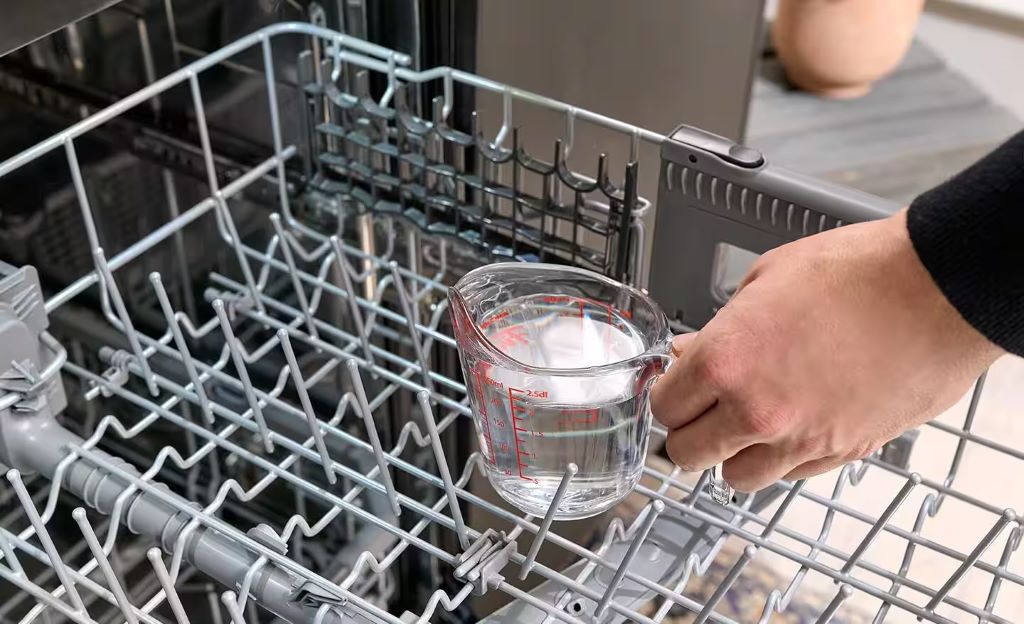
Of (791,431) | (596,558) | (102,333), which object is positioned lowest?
(102,333)

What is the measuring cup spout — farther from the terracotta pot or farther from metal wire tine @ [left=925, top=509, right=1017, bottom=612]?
the terracotta pot

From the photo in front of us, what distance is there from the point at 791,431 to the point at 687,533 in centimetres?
17

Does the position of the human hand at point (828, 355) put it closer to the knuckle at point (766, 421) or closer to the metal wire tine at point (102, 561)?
the knuckle at point (766, 421)

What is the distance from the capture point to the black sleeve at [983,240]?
0.39m

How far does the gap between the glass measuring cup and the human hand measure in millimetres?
52

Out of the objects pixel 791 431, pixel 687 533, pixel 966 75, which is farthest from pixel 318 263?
pixel 966 75

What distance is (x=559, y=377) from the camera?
1.65ft

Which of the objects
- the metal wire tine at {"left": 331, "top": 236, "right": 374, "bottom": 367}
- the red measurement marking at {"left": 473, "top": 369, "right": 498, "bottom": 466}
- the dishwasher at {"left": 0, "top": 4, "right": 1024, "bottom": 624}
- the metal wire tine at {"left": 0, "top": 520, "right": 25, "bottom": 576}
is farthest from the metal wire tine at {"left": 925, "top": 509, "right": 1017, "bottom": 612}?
the metal wire tine at {"left": 0, "top": 520, "right": 25, "bottom": 576}

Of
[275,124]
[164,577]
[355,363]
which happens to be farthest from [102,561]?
[275,124]

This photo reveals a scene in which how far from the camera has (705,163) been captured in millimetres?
609

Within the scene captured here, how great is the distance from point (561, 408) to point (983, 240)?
0.66 ft

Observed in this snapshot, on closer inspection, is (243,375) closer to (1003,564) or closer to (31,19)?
(31,19)

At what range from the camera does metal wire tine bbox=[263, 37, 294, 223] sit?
28.2 inches

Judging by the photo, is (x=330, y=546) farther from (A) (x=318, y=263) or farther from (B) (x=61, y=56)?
(B) (x=61, y=56)
